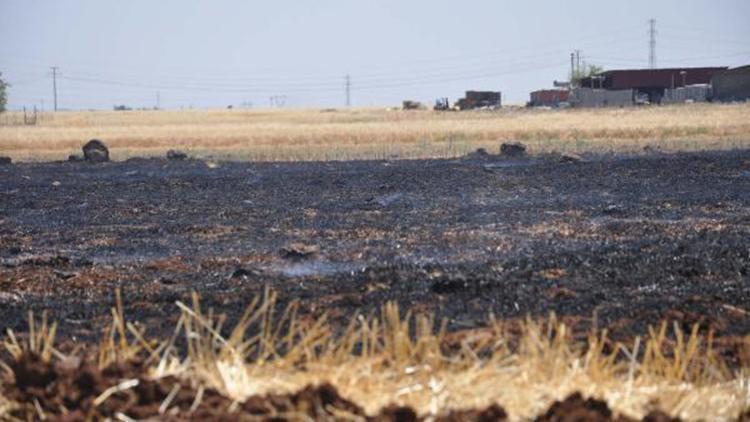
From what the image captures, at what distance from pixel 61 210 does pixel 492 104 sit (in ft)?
295

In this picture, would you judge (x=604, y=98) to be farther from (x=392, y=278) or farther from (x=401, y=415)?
(x=401, y=415)

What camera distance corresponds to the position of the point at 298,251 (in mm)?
12859

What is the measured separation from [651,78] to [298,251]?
89371mm

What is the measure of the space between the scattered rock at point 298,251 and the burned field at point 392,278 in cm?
4

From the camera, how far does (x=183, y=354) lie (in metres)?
7.26

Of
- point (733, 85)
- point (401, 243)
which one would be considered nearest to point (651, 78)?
point (733, 85)

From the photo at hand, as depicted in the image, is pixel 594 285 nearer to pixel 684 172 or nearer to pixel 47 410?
pixel 47 410

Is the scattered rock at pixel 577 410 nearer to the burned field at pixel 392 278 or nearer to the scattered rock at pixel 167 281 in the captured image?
the burned field at pixel 392 278

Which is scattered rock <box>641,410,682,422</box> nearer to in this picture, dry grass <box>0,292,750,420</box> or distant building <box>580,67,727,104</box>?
dry grass <box>0,292,750,420</box>

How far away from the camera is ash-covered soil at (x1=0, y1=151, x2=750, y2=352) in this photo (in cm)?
923

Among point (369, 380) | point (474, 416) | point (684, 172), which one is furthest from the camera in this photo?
point (684, 172)

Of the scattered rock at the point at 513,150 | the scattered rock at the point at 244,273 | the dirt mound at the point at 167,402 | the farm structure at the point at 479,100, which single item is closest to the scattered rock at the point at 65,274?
the scattered rock at the point at 244,273

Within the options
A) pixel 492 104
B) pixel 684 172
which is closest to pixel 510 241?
pixel 684 172

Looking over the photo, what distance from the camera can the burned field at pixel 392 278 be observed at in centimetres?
564
